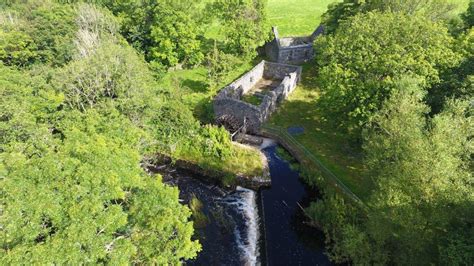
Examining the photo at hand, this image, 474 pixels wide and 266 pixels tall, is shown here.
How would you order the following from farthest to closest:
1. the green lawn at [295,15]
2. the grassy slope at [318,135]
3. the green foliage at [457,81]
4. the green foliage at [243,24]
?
the green lawn at [295,15] → the green foliage at [243,24] → the grassy slope at [318,135] → the green foliage at [457,81]

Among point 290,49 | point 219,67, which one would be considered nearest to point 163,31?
point 219,67

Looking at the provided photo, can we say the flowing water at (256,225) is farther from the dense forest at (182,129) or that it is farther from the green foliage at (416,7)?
the green foliage at (416,7)

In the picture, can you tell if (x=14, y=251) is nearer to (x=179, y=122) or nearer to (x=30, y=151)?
(x=30, y=151)

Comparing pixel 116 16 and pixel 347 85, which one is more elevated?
pixel 116 16

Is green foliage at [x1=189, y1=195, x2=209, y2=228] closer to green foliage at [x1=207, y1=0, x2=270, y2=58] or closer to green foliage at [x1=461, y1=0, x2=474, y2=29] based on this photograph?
green foliage at [x1=207, y1=0, x2=270, y2=58]

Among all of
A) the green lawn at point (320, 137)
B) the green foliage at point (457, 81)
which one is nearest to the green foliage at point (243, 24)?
the green lawn at point (320, 137)

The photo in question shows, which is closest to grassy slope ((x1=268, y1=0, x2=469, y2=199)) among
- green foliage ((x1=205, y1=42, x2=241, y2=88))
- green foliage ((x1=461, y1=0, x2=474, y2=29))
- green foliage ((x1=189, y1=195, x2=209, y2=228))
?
green foliage ((x1=205, y1=42, x2=241, y2=88))

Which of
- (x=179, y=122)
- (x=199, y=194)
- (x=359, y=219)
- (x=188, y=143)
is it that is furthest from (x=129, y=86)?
(x=359, y=219)
